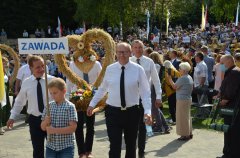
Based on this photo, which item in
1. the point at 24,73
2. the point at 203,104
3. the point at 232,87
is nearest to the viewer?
the point at 232,87

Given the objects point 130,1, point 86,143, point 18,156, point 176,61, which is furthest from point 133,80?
point 130,1

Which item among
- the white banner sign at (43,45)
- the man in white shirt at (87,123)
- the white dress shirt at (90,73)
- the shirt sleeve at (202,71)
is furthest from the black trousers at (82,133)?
the shirt sleeve at (202,71)

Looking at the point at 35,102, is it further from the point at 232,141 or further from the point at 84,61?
the point at 232,141

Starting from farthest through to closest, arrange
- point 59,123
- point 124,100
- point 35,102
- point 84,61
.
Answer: point 84,61
point 35,102
point 124,100
point 59,123

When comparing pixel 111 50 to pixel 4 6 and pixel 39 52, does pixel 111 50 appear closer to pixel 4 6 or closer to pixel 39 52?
pixel 39 52

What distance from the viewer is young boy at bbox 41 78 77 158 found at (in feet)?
20.9

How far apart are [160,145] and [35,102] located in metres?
3.88

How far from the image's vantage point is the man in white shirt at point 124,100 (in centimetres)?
726

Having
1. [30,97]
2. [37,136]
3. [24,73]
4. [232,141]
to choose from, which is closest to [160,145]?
[232,141]

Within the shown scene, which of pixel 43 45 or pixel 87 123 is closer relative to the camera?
pixel 43 45

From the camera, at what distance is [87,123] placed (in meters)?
8.99

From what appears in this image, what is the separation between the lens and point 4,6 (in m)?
52.4

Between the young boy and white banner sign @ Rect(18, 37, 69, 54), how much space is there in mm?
591

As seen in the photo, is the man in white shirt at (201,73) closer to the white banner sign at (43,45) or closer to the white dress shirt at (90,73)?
the white dress shirt at (90,73)
